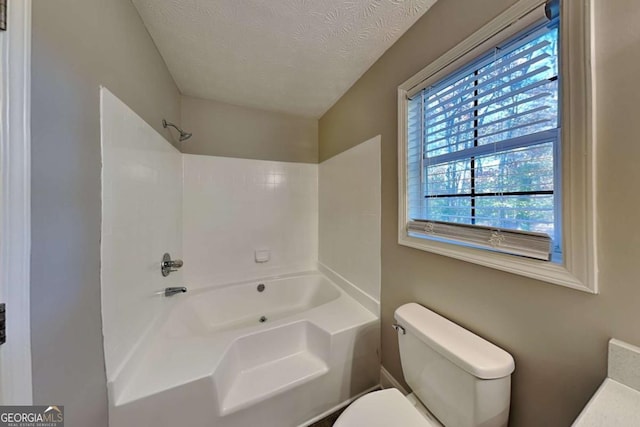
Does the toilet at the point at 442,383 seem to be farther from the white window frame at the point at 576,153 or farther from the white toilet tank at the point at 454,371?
the white window frame at the point at 576,153

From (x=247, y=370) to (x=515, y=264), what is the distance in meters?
1.49

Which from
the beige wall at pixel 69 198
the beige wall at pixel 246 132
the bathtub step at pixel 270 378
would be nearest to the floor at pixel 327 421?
the bathtub step at pixel 270 378

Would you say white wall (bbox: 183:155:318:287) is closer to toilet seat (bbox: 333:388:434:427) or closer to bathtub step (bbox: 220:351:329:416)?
bathtub step (bbox: 220:351:329:416)

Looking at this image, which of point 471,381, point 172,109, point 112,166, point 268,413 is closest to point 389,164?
point 471,381

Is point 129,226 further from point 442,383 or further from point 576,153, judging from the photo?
point 576,153

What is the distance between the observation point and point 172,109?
1799 millimetres

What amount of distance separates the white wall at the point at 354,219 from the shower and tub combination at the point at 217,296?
2.2 inches

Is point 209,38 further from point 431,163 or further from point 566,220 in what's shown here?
point 566,220

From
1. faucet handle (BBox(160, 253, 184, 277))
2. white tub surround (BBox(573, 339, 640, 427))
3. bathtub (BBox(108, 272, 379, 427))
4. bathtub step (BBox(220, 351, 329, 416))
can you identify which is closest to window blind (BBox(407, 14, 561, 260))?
white tub surround (BBox(573, 339, 640, 427))

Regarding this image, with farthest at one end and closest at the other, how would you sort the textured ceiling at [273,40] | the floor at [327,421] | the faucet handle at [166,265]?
1. the faucet handle at [166,265]
2. the floor at [327,421]
3. the textured ceiling at [273,40]

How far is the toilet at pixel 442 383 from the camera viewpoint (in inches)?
30.3

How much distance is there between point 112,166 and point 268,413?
4.79 feet

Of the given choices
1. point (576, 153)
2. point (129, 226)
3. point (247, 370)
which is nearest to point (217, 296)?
point (247, 370)

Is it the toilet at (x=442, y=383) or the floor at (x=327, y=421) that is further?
the floor at (x=327, y=421)
